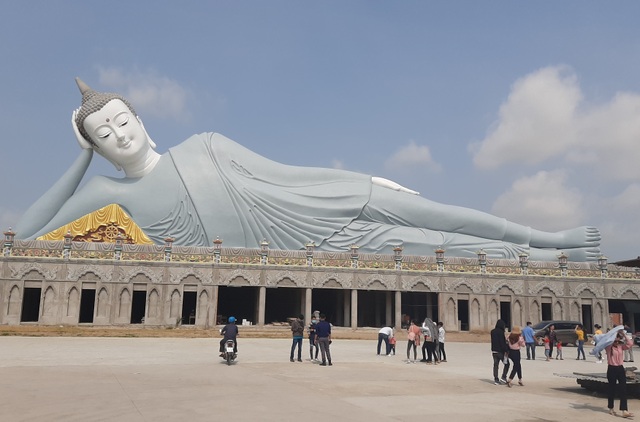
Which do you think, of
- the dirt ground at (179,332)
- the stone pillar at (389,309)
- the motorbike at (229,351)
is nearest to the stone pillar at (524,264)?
the dirt ground at (179,332)

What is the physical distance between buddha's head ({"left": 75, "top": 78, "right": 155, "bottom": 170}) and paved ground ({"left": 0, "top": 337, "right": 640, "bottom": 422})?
57.6 feet

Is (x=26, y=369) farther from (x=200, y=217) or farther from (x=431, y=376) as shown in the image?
(x=200, y=217)

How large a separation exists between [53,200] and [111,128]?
5.12 m

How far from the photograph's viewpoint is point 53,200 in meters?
30.1

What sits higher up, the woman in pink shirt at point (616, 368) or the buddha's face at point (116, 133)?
the buddha's face at point (116, 133)

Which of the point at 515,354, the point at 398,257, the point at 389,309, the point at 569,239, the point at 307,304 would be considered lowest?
the point at 515,354

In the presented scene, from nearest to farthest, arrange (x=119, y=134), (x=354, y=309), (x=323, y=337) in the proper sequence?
(x=323, y=337), (x=354, y=309), (x=119, y=134)

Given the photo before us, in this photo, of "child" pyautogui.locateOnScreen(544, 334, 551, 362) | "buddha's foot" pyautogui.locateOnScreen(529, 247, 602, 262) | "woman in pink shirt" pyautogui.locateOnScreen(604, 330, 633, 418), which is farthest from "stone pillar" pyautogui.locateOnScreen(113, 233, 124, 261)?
"woman in pink shirt" pyautogui.locateOnScreen(604, 330, 633, 418)

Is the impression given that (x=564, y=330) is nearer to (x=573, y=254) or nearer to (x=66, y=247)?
(x=573, y=254)

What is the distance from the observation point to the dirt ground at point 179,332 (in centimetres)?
2194

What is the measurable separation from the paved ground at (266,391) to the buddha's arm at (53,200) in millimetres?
16692

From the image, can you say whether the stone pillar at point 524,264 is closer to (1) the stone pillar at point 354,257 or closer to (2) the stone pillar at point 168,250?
(1) the stone pillar at point 354,257

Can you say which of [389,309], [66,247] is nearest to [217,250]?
[66,247]

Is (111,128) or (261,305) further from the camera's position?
(111,128)
